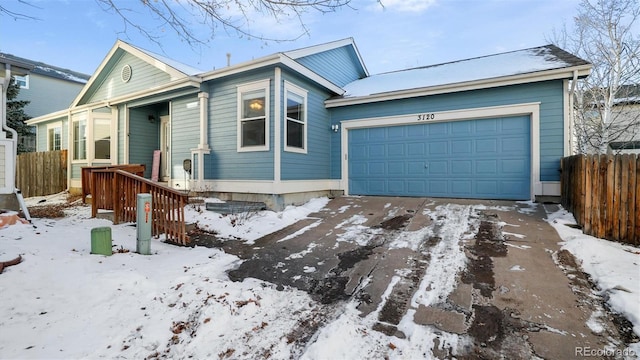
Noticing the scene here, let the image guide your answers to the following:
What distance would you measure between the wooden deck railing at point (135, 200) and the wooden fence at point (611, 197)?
21.5 ft

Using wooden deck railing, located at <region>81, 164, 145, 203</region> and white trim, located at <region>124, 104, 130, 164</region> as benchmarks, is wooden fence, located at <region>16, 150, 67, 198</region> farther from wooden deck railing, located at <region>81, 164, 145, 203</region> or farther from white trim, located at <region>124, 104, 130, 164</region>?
wooden deck railing, located at <region>81, 164, 145, 203</region>

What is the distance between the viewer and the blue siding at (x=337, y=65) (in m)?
9.46

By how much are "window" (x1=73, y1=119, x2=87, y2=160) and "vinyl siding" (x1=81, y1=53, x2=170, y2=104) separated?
125cm

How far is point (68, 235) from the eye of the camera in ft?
15.9

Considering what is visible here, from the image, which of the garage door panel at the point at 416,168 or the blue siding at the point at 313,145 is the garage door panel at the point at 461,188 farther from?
the blue siding at the point at 313,145

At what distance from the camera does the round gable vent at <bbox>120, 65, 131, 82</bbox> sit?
10.7 meters

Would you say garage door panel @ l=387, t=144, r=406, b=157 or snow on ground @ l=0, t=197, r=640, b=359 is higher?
garage door panel @ l=387, t=144, r=406, b=157

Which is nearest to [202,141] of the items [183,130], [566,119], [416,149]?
[183,130]

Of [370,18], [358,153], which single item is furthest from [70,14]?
[358,153]

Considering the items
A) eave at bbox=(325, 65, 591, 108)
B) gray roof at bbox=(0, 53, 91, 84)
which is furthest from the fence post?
gray roof at bbox=(0, 53, 91, 84)

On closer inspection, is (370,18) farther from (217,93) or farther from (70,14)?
(217,93)

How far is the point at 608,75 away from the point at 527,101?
28.5 feet

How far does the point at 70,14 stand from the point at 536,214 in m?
8.99
